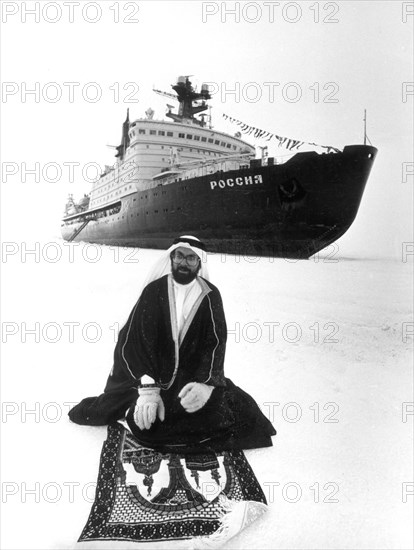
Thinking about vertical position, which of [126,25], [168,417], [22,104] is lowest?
[168,417]

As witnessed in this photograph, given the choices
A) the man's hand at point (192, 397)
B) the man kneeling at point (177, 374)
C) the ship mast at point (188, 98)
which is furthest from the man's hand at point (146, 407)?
the ship mast at point (188, 98)

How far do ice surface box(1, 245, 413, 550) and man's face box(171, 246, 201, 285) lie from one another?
0.39ft

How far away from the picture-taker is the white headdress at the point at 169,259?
7.23ft

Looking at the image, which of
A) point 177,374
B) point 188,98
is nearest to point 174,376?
point 177,374

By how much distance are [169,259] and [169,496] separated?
3.71ft

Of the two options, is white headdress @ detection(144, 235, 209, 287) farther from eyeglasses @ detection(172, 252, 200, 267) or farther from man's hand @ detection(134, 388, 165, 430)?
man's hand @ detection(134, 388, 165, 430)

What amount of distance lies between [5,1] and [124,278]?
1.64 metres

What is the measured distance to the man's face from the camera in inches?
86.5

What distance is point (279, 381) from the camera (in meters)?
2.35

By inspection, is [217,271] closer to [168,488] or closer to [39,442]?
[168,488]

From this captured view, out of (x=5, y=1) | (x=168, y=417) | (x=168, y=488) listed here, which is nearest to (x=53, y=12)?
(x=5, y=1)

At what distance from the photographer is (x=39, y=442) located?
2275 mm

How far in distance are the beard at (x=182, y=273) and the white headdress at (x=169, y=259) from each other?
36 millimetres

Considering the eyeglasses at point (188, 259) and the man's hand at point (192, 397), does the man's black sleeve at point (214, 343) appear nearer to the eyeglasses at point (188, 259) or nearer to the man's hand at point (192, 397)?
the man's hand at point (192, 397)
